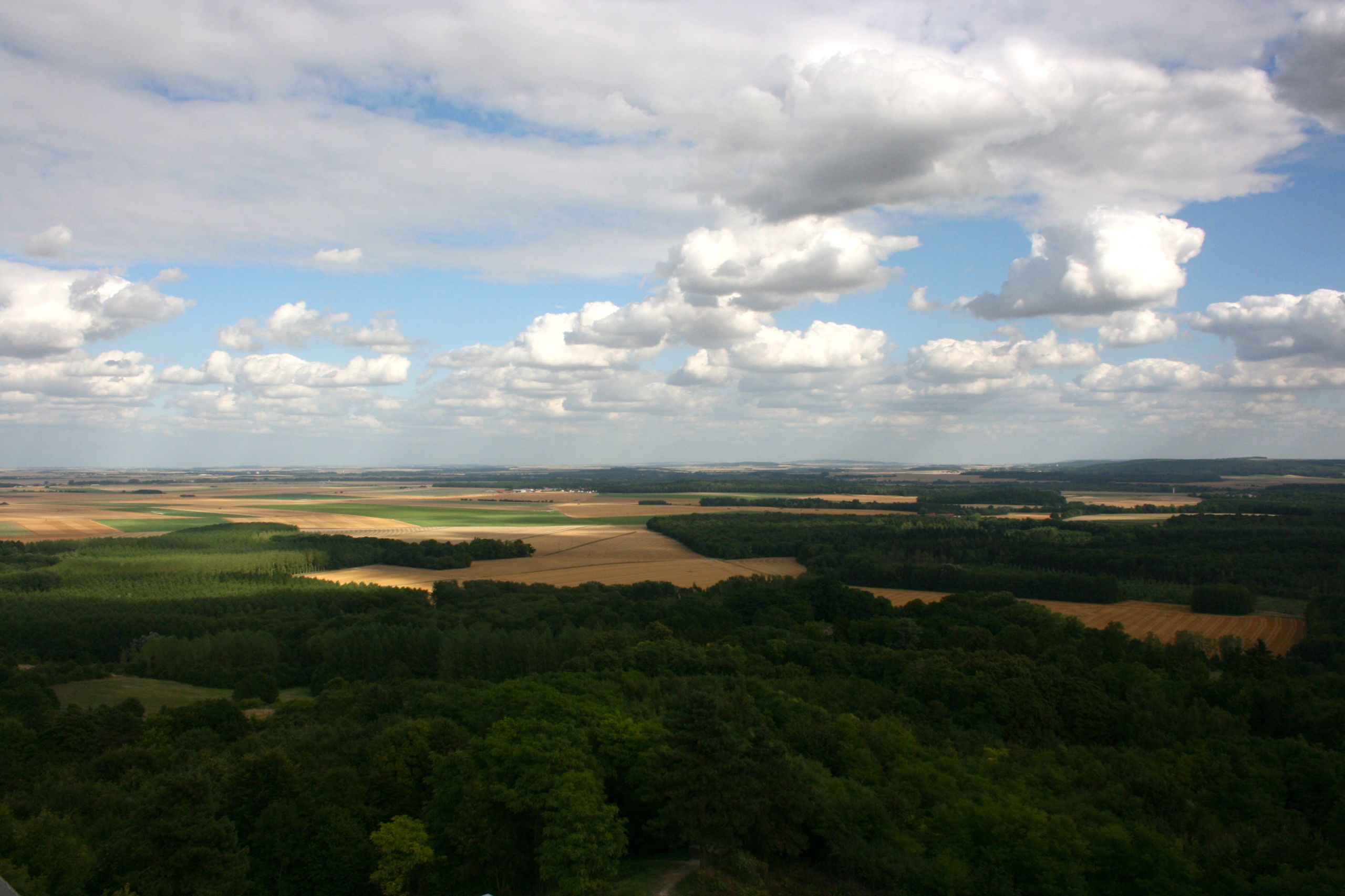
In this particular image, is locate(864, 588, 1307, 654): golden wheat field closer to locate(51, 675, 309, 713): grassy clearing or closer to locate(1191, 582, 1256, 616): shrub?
locate(1191, 582, 1256, 616): shrub

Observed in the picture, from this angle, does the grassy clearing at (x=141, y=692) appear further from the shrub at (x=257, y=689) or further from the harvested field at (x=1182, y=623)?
the harvested field at (x=1182, y=623)

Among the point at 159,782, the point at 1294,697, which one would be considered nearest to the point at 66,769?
the point at 159,782

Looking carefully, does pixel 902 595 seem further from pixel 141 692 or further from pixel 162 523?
pixel 162 523

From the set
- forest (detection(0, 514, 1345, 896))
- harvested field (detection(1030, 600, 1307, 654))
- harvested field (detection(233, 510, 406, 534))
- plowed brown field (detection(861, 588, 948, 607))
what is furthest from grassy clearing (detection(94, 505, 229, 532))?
harvested field (detection(1030, 600, 1307, 654))

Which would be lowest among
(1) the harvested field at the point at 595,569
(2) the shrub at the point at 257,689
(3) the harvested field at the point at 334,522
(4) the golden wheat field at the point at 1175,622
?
(2) the shrub at the point at 257,689

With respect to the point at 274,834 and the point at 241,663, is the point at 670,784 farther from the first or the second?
the point at 241,663

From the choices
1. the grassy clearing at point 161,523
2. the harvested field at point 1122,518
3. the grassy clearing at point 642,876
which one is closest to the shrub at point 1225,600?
the harvested field at point 1122,518
